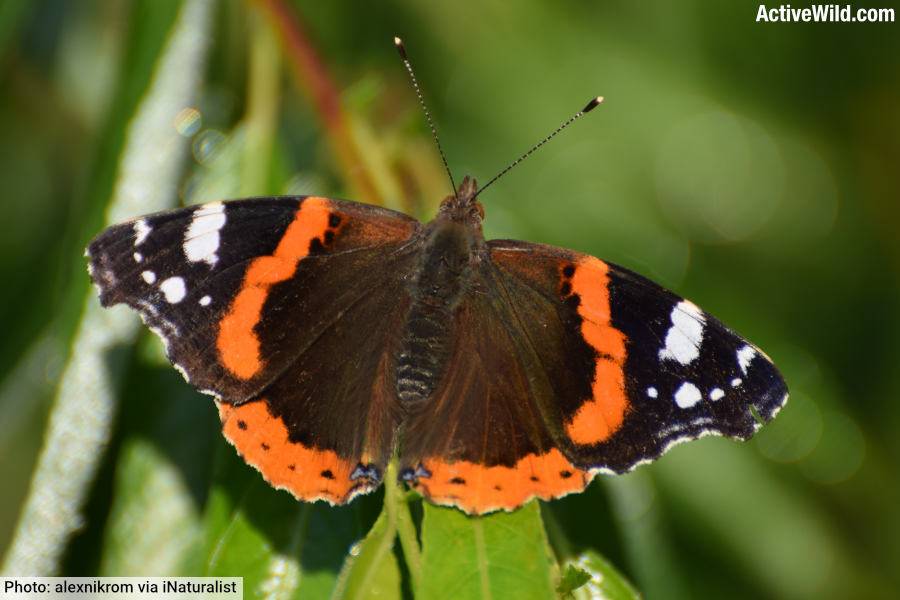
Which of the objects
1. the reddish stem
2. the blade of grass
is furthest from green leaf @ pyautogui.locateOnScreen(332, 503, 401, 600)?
the reddish stem

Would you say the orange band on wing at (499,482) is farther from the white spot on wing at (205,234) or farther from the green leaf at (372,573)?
the white spot on wing at (205,234)

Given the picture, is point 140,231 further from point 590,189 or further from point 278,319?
point 590,189

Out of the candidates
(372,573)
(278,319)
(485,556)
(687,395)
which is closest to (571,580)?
(485,556)

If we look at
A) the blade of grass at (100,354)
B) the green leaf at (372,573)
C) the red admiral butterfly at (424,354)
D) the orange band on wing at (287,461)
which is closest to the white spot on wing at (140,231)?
the red admiral butterfly at (424,354)

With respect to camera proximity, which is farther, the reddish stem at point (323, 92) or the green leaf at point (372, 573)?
the reddish stem at point (323, 92)

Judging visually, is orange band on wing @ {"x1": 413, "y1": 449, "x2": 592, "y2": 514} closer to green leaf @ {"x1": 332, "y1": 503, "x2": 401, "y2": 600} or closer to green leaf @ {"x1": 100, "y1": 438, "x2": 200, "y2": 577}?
green leaf @ {"x1": 332, "y1": 503, "x2": 401, "y2": 600}

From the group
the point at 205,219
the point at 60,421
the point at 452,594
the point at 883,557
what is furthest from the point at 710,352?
the point at 883,557
